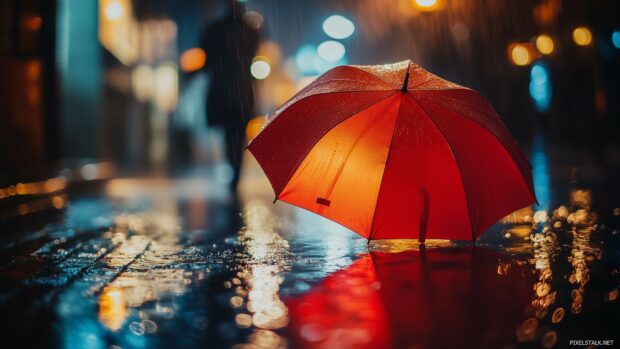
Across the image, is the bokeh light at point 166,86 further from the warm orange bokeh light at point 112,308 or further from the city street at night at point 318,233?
the warm orange bokeh light at point 112,308

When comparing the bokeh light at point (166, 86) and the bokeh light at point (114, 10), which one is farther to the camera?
the bokeh light at point (166, 86)

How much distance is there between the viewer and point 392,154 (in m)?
4.87

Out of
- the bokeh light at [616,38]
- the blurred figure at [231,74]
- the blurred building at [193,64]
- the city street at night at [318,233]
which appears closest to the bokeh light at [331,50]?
the blurred building at [193,64]

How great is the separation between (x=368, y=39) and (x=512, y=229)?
88.8 ft

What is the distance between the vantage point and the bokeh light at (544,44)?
2616cm

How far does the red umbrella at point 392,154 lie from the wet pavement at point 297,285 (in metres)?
0.32

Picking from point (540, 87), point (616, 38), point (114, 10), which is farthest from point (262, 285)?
point (540, 87)

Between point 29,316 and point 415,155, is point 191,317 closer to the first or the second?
point 29,316

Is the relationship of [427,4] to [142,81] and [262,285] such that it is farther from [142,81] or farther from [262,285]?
[262,285]

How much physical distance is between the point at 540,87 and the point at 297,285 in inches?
1137

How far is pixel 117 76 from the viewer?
848 inches

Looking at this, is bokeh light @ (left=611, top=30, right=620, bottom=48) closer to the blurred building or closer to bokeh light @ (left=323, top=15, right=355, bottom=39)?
the blurred building

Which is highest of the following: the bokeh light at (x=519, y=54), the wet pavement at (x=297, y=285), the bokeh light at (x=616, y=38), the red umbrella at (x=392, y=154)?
the bokeh light at (x=519, y=54)

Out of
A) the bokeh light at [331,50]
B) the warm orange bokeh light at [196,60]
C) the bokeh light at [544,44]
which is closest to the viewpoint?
the warm orange bokeh light at [196,60]
